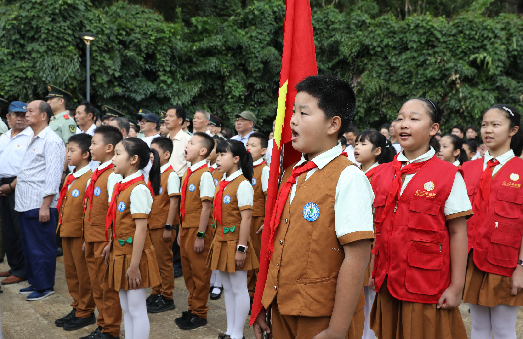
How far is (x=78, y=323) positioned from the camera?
4293 mm

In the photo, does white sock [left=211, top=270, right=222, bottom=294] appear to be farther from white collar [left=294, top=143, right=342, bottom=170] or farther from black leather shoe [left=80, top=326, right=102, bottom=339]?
white collar [left=294, top=143, right=342, bottom=170]

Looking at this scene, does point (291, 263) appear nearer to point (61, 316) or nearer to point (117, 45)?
point (61, 316)

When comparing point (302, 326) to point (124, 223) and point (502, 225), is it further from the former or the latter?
point (124, 223)

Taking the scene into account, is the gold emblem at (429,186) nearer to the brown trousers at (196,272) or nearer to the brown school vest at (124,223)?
the brown school vest at (124,223)

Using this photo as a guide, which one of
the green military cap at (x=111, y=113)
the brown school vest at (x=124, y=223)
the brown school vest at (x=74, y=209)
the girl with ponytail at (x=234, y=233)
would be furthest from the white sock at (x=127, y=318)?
the green military cap at (x=111, y=113)

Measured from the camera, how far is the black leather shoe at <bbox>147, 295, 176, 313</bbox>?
474 centimetres

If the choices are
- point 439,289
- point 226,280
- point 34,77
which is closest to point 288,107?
point 439,289

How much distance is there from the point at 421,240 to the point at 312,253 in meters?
0.95

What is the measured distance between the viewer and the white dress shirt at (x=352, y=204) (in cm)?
172

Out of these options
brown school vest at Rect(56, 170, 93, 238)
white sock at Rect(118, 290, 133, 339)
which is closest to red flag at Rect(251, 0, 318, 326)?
white sock at Rect(118, 290, 133, 339)

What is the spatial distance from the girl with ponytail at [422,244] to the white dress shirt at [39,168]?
3954mm

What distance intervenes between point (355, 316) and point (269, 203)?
0.62 m

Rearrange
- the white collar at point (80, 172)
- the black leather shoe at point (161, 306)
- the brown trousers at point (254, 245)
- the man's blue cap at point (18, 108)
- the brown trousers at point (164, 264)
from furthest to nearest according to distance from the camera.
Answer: the man's blue cap at point (18, 108), the brown trousers at point (254, 245), the brown trousers at point (164, 264), the black leather shoe at point (161, 306), the white collar at point (80, 172)

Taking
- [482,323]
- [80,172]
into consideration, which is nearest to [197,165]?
[80,172]
